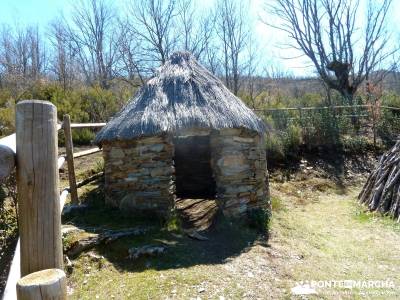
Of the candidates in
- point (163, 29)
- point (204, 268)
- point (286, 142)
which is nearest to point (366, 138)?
point (286, 142)

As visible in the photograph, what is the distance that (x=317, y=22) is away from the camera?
14922mm

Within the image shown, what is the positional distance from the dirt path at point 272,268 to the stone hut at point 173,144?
3.05 ft

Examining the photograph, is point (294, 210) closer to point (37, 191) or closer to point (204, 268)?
point (204, 268)

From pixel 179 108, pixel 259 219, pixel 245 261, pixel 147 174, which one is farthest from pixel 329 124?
pixel 245 261

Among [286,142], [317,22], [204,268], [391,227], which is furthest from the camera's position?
[317,22]

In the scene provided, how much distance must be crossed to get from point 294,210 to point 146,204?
10.9 feet

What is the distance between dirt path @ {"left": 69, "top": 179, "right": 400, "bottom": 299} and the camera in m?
4.26

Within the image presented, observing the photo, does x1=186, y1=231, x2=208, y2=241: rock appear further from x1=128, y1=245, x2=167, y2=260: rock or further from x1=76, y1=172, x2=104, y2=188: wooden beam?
x1=76, y1=172, x2=104, y2=188: wooden beam

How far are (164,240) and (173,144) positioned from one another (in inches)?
67.0

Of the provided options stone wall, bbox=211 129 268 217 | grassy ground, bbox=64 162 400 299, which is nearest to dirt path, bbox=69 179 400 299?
grassy ground, bbox=64 162 400 299

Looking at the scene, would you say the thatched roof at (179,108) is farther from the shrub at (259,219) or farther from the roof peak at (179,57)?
the shrub at (259,219)

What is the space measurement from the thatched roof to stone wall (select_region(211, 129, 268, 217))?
269 millimetres

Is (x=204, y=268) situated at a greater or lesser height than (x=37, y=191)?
lesser

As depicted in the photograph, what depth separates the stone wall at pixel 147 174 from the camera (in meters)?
6.22
